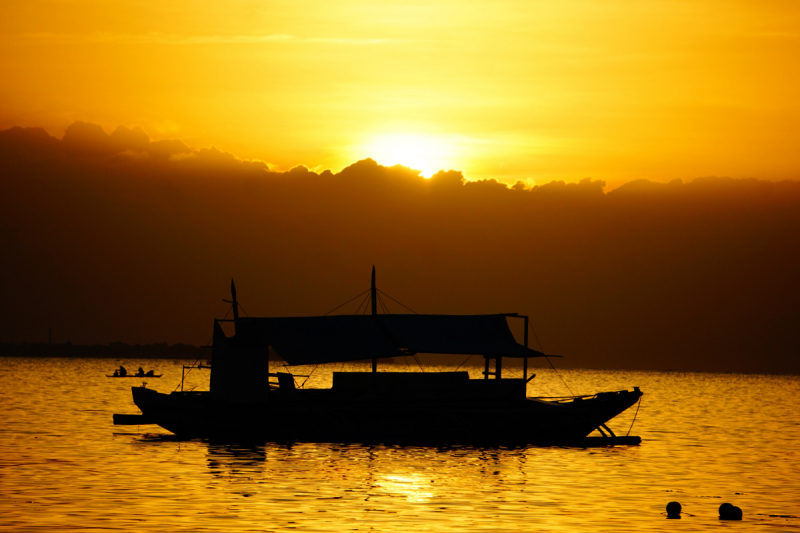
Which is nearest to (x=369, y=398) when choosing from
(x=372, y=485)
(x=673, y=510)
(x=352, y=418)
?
(x=352, y=418)

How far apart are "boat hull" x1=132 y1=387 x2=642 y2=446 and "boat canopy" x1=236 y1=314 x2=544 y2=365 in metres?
2.41

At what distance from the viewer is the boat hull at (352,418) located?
52.2m

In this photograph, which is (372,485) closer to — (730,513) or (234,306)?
(730,513)

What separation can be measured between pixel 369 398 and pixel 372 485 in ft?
54.3

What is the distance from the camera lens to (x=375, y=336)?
55656mm

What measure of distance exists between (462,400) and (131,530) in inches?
1155

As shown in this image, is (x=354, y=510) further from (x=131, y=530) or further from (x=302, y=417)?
(x=302, y=417)

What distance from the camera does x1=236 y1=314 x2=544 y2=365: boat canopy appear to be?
2114 inches

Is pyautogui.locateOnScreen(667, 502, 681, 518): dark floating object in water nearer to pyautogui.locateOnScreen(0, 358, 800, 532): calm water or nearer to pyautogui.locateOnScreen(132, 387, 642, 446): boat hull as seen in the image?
pyautogui.locateOnScreen(0, 358, 800, 532): calm water

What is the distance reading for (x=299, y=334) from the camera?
54.9m

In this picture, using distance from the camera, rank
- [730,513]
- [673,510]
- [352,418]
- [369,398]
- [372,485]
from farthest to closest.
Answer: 1. [369,398]
2. [352,418]
3. [372,485]
4. [673,510]
5. [730,513]

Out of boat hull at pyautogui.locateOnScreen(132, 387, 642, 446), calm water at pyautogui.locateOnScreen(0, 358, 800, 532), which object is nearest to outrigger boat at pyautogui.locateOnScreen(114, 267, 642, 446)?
boat hull at pyautogui.locateOnScreen(132, 387, 642, 446)

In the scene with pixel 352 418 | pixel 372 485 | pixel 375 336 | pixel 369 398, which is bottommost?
pixel 372 485

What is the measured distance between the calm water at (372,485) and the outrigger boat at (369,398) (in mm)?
1270
